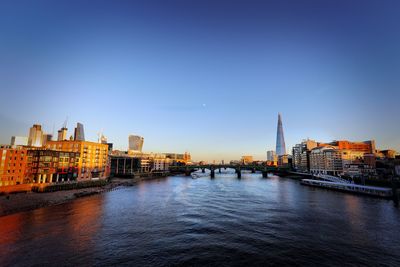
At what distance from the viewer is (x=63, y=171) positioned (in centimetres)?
10550

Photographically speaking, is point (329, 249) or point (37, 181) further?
point (37, 181)

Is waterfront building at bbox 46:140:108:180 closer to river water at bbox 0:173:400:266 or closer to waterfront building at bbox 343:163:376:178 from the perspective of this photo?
river water at bbox 0:173:400:266

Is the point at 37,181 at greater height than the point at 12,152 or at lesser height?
lesser

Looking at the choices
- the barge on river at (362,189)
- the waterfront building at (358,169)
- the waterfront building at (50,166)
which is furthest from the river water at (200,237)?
the waterfront building at (358,169)

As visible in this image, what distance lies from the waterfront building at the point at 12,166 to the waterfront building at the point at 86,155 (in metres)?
31.5

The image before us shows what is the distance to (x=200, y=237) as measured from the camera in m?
38.0

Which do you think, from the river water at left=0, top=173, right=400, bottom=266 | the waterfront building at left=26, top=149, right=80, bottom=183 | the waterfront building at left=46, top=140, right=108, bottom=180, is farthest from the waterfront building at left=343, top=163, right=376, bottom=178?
the waterfront building at left=26, top=149, right=80, bottom=183

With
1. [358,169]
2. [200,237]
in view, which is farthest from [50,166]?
[358,169]

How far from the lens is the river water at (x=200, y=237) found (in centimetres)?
2931

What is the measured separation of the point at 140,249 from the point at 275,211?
42.1 meters

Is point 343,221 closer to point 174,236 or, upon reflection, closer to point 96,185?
point 174,236

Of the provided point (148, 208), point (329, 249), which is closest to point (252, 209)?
point (329, 249)

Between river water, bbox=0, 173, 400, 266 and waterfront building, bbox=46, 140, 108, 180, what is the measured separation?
225 feet

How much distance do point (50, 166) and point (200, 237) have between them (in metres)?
96.3
